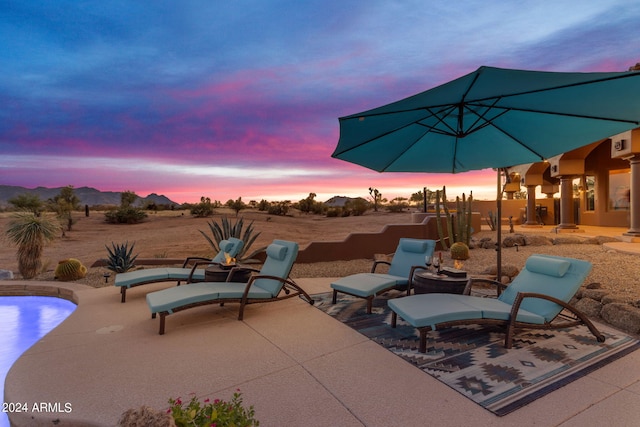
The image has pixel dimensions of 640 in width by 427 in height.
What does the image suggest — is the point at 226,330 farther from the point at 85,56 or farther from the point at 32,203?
the point at 32,203

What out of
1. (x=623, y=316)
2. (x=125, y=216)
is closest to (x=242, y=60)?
(x=623, y=316)

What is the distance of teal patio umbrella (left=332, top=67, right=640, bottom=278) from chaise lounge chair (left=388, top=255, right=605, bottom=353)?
160cm

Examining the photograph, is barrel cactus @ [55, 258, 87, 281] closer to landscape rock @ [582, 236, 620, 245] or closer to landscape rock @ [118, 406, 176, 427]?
landscape rock @ [118, 406, 176, 427]

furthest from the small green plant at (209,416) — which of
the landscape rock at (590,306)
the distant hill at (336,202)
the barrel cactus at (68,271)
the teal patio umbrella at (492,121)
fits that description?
the distant hill at (336,202)

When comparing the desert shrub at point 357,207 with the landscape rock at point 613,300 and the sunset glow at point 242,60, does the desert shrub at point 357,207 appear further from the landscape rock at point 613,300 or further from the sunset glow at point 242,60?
the landscape rock at point 613,300

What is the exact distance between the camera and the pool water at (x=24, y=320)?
4161mm

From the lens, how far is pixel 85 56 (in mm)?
9117

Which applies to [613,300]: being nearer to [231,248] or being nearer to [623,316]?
[623,316]

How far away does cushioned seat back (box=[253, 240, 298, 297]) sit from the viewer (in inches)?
184

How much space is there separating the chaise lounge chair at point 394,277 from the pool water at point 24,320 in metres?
3.68

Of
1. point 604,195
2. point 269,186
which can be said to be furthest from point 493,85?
point 269,186

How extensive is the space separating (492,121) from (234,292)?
A: 13.1 feet

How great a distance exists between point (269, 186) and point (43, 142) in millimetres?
12954

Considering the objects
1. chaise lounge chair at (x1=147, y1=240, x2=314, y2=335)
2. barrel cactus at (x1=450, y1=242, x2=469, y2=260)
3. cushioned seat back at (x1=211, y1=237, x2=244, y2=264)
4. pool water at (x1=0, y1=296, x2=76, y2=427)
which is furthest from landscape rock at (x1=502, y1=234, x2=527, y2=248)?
pool water at (x1=0, y1=296, x2=76, y2=427)
